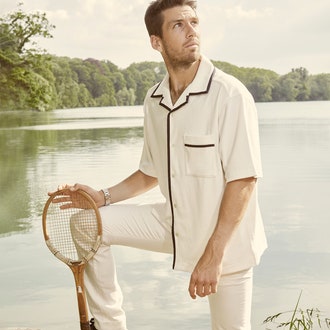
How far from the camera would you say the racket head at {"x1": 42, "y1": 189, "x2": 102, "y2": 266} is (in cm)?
276

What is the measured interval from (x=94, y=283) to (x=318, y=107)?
1941 inches

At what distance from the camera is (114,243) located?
2816mm

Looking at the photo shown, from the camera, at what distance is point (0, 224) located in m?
12.9

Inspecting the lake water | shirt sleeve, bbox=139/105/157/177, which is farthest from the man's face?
the lake water

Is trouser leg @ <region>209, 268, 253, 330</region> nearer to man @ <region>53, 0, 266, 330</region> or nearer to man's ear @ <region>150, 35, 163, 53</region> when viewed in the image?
man @ <region>53, 0, 266, 330</region>

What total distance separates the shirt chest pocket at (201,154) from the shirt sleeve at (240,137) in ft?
0.20

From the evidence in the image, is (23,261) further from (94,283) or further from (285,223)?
(94,283)

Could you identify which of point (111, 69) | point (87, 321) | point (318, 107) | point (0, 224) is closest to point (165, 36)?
point (87, 321)

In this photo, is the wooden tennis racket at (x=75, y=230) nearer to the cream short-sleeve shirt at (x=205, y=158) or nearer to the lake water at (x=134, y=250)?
the cream short-sleeve shirt at (x=205, y=158)

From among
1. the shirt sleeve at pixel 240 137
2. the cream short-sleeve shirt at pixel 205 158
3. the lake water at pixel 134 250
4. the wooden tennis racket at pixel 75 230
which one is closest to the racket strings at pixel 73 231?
the wooden tennis racket at pixel 75 230

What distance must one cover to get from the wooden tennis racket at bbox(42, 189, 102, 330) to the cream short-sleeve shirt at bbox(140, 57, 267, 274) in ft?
0.75

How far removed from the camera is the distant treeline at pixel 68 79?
2088 centimetres

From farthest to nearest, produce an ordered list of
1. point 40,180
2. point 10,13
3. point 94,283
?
point 10,13
point 40,180
point 94,283

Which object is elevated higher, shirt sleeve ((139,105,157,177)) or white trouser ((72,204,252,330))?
shirt sleeve ((139,105,157,177))
